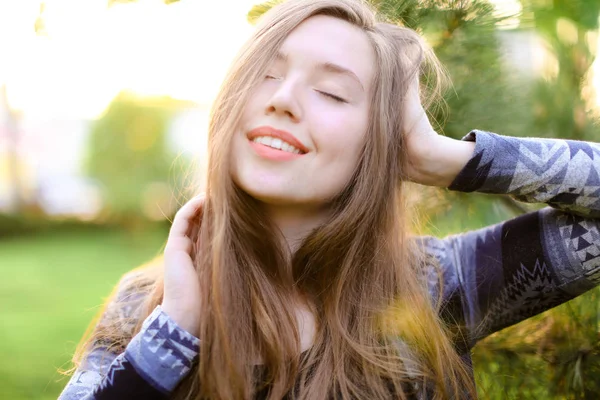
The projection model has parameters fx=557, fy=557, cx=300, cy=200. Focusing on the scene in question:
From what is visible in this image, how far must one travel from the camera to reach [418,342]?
1.00 metres

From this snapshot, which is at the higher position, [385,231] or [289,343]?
[385,231]

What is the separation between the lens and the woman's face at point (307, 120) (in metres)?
0.92

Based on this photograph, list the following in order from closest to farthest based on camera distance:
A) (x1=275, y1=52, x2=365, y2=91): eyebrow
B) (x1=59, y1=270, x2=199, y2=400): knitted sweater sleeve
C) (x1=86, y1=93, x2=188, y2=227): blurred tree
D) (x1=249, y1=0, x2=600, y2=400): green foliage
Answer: (x1=59, y1=270, x2=199, y2=400): knitted sweater sleeve → (x1=275, y1=52, x2=365, y2=91): eyebrow → (x1=249, y1=0, x2=600, y2=400): green foliage → (x1=86, y1=93, x2=188, y2=227): blurred tree

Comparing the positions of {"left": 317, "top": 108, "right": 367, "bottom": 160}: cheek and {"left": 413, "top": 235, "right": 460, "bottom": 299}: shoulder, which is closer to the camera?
{"left": 317, "top": 108, "right": 367, "bottom": 160}: cheek

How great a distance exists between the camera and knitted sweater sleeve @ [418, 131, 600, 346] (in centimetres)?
97

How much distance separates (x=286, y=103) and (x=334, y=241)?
271mm

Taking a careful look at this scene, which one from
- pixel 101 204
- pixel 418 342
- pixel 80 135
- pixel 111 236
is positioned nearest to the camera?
pixel 418 342

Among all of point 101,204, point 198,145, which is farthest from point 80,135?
point 198,145

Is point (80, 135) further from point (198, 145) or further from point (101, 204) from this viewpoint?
point (198, 145)

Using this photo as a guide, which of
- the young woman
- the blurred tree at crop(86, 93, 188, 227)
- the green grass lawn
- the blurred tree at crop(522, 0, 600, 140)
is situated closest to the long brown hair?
the young woman

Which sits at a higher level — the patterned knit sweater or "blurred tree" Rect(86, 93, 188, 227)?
the patterned knit sweater

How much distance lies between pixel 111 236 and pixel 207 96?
34.1 feet

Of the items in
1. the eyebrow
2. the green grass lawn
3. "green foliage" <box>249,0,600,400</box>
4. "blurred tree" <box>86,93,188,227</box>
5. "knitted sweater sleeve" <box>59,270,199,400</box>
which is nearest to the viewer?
"knitted sweater sleeve" <box>59,270,199,400</box>

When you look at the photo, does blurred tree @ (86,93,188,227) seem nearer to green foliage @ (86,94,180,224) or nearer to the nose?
green foliage @ (86,94,180,224)
